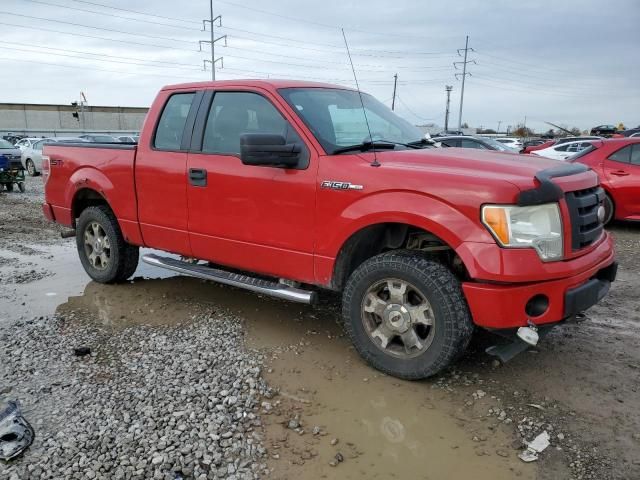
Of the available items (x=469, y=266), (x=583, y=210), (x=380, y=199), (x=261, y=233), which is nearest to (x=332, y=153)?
(x=380, y=199)

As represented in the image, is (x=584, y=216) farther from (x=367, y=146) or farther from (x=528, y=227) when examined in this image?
(x=367, y=146)

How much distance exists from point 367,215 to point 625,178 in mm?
6934

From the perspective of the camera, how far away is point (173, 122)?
5020 mm

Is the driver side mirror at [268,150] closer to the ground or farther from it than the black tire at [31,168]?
farther from it

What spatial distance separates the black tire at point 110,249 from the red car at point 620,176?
7256 millimetres

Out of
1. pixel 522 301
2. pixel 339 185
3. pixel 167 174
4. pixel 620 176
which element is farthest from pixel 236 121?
pixel 620 176

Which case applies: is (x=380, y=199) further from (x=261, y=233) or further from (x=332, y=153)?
(x=261, y=233)

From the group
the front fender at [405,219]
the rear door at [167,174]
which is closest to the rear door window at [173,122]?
the rear door at [167,174]

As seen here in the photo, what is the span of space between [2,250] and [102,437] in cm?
602

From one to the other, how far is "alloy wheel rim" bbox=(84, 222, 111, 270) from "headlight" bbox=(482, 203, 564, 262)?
13.6 ft

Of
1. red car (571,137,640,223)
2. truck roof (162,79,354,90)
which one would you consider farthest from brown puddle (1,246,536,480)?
red car (571,137,640,223)

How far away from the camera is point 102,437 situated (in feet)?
9.76

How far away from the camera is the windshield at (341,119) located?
4.08 m

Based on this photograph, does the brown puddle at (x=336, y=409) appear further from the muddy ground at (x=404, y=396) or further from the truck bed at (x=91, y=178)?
the truck bed at (x=91, y=178)
